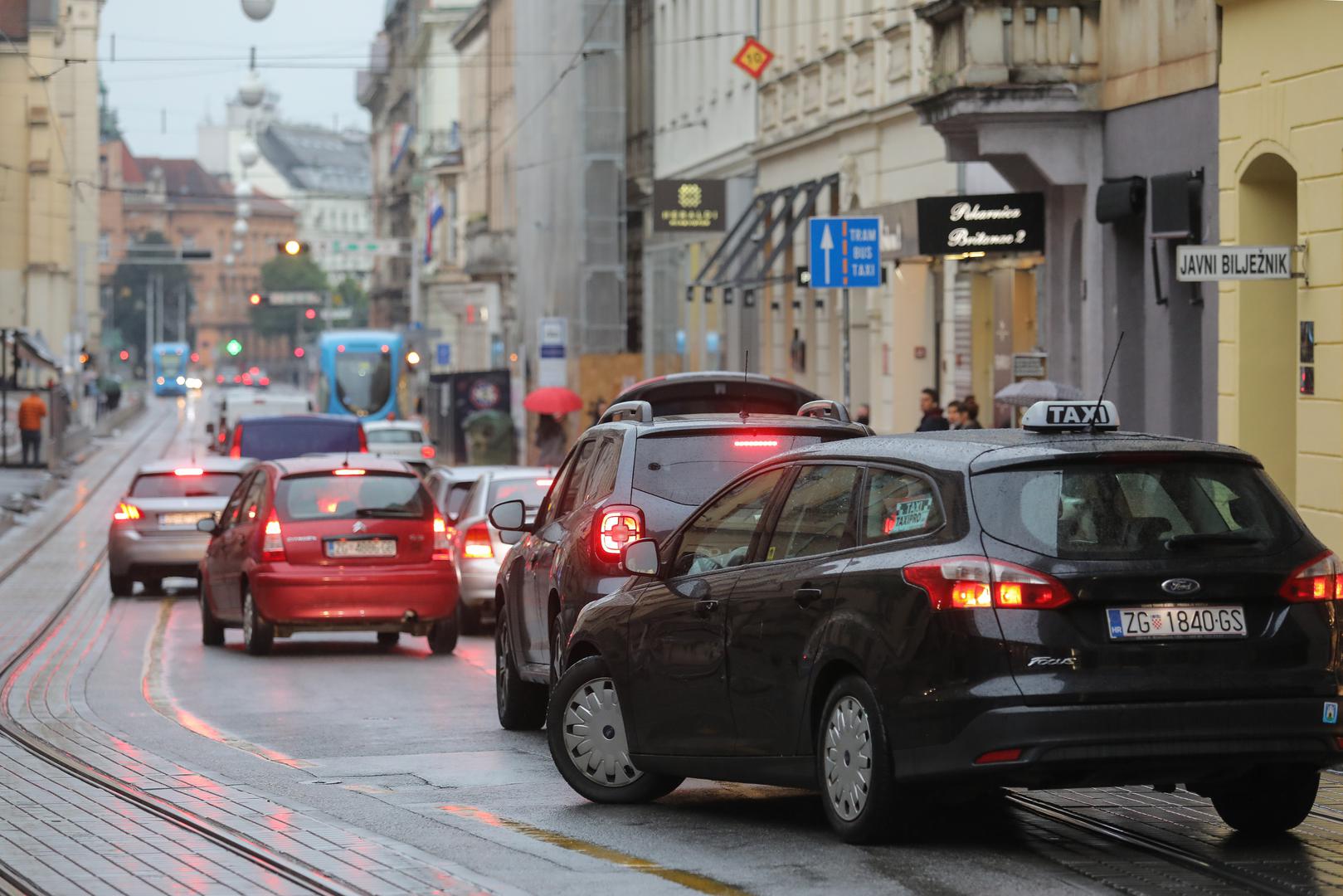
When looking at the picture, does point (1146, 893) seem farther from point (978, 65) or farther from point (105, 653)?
point (978, 65)

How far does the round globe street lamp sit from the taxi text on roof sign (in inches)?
377

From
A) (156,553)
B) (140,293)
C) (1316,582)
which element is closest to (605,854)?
(1316,582)

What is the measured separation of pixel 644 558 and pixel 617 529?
240 cm

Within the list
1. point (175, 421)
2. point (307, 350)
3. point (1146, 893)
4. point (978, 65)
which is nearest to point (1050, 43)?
point (978, 65)

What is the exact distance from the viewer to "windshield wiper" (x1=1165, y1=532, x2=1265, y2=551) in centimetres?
838

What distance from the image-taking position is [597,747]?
10.6 m

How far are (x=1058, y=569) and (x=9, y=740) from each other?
710 centimetres

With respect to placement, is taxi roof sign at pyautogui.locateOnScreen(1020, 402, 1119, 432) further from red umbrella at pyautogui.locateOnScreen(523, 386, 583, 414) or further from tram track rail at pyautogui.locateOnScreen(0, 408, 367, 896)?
red umbrella at pyautogui.locateOnScreen(523, 386, 583, 414)

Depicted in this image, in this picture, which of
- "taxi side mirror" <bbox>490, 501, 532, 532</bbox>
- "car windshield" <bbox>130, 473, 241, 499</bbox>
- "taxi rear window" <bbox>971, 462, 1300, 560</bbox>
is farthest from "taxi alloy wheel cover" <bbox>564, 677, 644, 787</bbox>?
"car windshield" <bbox>130, 473, 241, 499</bbox>

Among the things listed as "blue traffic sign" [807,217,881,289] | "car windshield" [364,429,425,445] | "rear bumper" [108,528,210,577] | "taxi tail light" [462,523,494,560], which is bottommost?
"rear bumper" [108,528,210,577]

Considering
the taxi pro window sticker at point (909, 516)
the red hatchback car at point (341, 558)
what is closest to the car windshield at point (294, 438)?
the red hatchback car at point (341, 558)

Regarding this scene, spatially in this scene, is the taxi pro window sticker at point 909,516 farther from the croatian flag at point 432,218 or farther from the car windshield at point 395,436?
the croatian flag at point 432,218

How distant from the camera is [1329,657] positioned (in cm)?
850

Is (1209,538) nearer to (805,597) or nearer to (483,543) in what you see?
(805,597)
